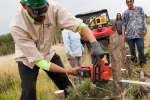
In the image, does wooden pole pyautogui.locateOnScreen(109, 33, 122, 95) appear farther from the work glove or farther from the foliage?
the foliage

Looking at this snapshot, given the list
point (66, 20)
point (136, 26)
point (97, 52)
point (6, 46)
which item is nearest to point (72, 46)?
point (66, 20)

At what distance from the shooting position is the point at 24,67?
2039mm

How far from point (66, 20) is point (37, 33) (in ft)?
1.46

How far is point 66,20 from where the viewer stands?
1994mm

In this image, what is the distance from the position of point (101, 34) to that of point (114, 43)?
3.94 metres

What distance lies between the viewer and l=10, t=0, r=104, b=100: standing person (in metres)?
1.73

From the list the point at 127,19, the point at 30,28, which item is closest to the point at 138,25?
the point at 127,19

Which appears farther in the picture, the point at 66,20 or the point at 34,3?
the point at 66,20

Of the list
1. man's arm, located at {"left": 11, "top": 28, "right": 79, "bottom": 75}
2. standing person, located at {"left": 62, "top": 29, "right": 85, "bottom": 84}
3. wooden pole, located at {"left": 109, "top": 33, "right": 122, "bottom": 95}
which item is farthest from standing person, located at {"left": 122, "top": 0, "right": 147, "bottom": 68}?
man's arm, located at {"left": 11, "top": 28, "right": 79, "bottom": 75}

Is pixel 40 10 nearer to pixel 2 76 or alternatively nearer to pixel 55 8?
pixel 55 8

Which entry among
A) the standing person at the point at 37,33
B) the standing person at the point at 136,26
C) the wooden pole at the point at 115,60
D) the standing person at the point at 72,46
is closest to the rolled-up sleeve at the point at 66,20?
the standing person at the point at 37,33

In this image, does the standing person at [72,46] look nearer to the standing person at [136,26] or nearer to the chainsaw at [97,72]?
the standing person at [136,26]

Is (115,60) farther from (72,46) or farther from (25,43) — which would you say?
(72,46)

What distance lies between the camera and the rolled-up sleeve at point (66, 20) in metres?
1.97
